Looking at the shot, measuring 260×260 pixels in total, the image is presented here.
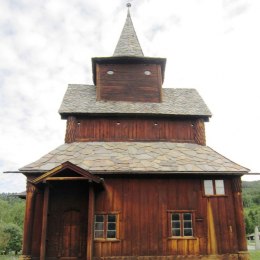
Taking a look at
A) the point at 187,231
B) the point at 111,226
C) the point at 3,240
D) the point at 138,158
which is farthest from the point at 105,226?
the point at 3,240

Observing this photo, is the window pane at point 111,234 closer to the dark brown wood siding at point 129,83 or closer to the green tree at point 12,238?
the dark brown wood siding at point 129,83

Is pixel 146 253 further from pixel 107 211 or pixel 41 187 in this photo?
pixel 41 187

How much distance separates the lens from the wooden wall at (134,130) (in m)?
17.5

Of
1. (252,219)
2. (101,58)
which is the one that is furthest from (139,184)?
(252,219)

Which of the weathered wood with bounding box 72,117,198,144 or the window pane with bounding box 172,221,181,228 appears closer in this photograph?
the window pane with bounding box 172,221,181,228

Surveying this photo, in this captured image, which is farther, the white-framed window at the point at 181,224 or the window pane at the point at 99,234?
the white-framed window at the point at 181,224

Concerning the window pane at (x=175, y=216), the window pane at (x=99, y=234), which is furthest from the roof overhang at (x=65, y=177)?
the window pane at (x=175, y=216)

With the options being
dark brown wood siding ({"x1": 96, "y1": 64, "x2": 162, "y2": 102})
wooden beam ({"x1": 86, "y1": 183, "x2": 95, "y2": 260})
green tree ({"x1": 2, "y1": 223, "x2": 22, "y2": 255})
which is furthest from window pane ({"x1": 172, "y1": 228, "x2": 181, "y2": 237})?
green tree ({"x1": 2, "y1": 223, "x2": 22, "y2": 255})

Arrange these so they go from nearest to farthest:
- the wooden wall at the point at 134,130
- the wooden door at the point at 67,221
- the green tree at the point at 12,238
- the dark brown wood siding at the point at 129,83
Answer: the wooden door at the point at 67,221, the wooden wall at the point at 134,130, the dark brown wood siding at the point at 129,83, the green tree at the point at 12,238

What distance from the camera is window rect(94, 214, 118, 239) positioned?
553 inches

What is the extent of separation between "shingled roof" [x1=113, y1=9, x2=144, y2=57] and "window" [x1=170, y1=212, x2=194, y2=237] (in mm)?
11353

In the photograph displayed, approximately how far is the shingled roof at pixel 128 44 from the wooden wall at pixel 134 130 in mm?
5766

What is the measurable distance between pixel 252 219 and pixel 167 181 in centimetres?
5267

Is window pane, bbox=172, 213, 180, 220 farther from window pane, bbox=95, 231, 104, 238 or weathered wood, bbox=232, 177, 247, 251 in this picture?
window pane, bbox=95, 231, 104, 238
